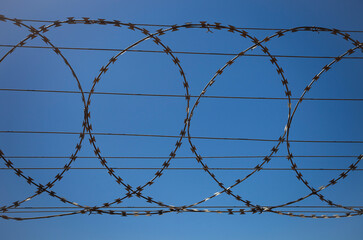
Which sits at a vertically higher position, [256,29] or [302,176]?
[256,29]

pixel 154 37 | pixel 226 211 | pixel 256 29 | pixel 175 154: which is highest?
pixel 256 29

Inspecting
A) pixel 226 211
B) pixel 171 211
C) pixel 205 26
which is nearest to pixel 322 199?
pixel 226 211

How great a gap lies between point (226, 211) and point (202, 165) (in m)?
0.81

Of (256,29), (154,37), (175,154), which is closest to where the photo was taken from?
(154,37)

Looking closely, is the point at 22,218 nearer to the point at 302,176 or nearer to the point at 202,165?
the point at 202,165

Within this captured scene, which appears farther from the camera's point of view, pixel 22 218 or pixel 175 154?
pixel 175 154

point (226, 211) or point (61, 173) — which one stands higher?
point (61, 173)

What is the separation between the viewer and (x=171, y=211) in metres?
5.53

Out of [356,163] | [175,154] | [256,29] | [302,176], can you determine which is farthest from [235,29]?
[356,163]

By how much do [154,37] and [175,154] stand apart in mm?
1853

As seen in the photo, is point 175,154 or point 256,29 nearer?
point 175,154

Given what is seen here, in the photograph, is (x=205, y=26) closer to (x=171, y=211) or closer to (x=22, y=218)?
(x=171, y=211)

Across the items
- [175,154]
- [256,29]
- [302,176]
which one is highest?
[256,29]

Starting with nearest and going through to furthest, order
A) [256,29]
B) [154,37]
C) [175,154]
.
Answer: [154,37], [175,154], [256,29]
